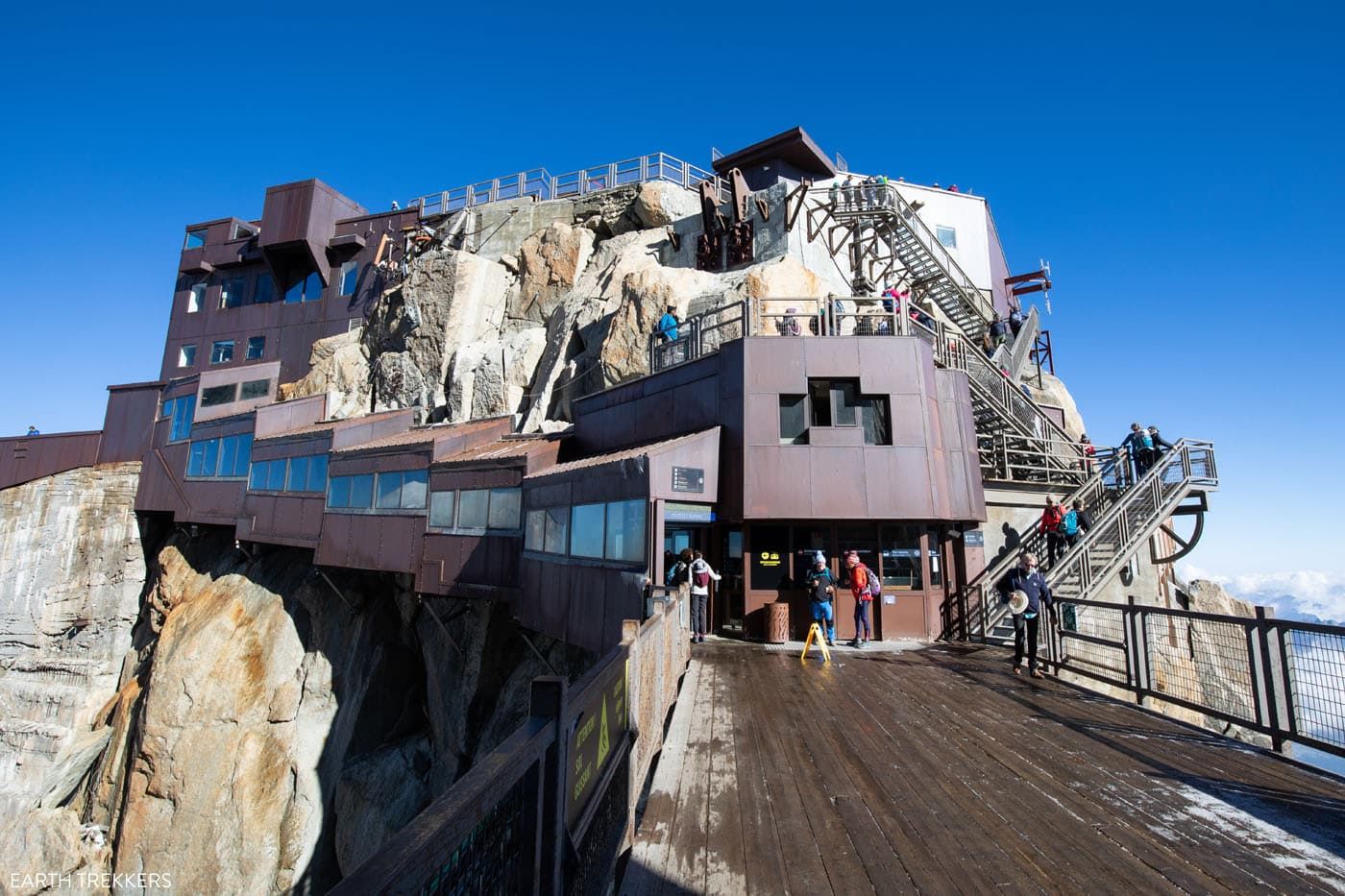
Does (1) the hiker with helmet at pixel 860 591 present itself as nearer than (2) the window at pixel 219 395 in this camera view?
Yes

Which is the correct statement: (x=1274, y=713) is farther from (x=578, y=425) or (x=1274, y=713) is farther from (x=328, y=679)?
(x=328, y=679)

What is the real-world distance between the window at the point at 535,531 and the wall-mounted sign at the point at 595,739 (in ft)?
30.6

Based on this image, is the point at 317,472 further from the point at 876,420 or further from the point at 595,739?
the point at 595,739

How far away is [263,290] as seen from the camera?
131ft

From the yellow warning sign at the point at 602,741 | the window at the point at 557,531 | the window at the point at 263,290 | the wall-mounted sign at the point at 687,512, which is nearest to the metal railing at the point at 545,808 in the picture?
the yellow warning sign at the point at 602,741

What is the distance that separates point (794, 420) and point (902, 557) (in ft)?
13.8

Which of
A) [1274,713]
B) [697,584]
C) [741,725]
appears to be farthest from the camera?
[697,584]

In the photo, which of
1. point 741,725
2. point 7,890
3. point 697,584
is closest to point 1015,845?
point 741,725

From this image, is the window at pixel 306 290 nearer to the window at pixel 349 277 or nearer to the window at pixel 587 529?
the window at pixel 349 277

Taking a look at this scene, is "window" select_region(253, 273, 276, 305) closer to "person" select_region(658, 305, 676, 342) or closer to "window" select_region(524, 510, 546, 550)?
"person" select_region(658, 305, 676, 342)

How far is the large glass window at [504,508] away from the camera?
51.7ft

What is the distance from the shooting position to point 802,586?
14.6 m

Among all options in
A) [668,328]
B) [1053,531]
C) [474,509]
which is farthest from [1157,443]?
[474,509]

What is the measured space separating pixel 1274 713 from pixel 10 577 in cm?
4435
